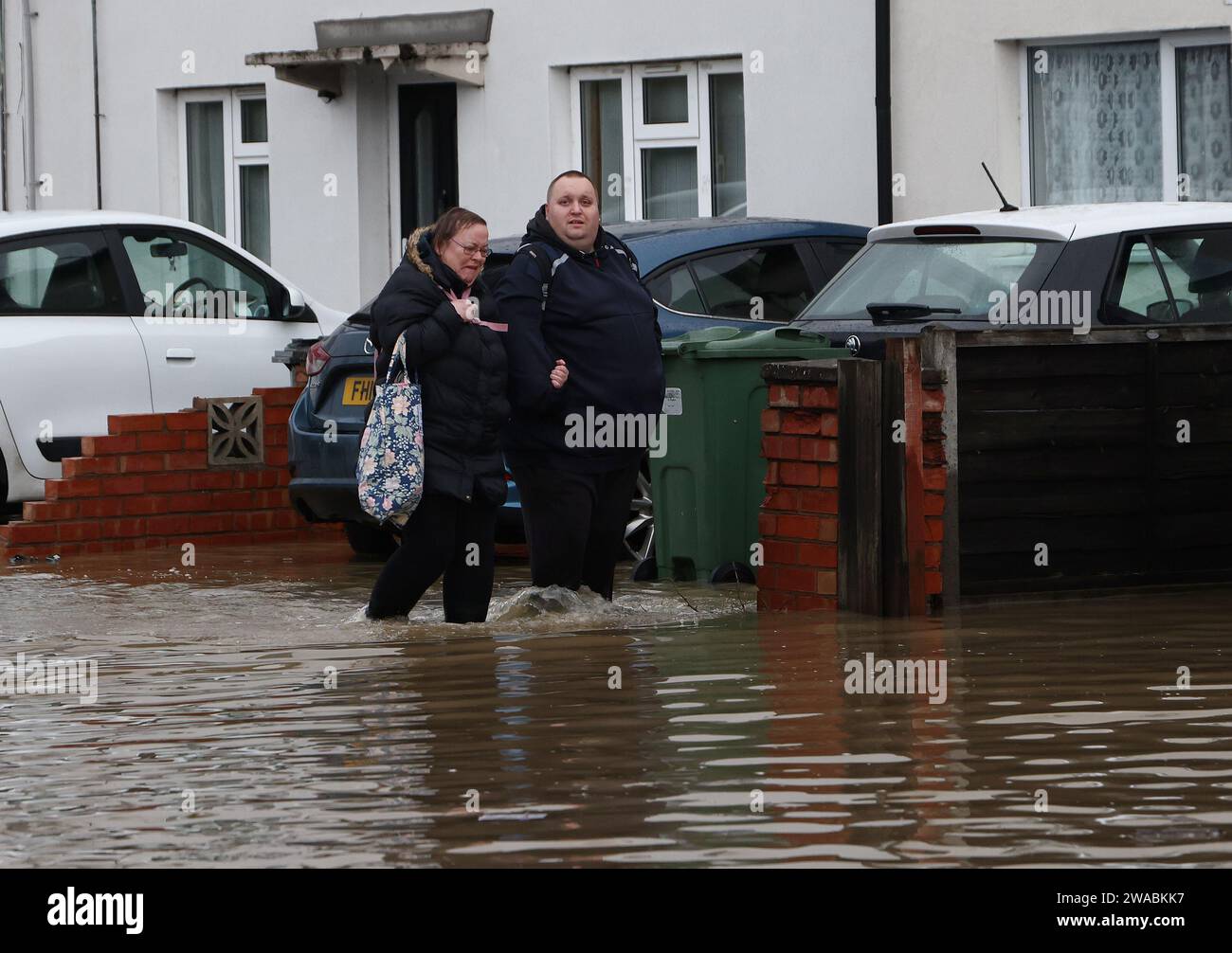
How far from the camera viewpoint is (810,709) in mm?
7270

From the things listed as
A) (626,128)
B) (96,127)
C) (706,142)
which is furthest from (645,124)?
(96,127)

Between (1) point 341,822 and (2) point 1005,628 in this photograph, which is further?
(2) point 1005,628

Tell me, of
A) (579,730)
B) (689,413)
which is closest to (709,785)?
(579,730)

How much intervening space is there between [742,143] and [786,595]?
7.70 metres

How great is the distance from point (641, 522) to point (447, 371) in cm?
267

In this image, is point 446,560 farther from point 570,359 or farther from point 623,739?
point 623,739

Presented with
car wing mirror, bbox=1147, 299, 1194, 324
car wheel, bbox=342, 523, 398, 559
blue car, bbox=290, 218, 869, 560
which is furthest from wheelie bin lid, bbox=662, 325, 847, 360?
car wheel, bbox=342, 523, 398, 559

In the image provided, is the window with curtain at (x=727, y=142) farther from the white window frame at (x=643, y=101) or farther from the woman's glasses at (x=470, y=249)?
the woman's glasses at (x=470, y=249)

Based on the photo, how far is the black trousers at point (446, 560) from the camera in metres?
8.95

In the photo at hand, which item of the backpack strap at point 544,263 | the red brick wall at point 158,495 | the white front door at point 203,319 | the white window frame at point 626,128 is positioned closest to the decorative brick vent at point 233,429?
the red brick wall at point 158,495

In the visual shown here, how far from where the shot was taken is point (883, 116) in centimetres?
1553

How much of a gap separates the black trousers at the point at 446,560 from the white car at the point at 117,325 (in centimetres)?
430
